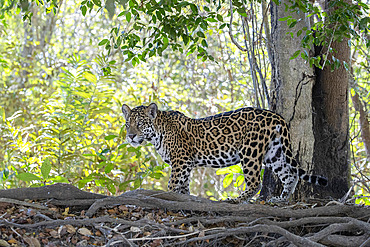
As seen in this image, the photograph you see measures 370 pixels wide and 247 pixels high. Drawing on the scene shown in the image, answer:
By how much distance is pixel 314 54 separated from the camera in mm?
7383

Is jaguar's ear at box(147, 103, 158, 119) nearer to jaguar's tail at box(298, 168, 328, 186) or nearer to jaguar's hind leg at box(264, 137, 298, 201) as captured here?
jaguar's hind leg at box(264, 137, 298, 201)

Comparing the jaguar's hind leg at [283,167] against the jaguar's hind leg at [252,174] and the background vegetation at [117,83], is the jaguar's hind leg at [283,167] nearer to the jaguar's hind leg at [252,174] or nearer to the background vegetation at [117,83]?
the jaguar's hind leg at [252,174]

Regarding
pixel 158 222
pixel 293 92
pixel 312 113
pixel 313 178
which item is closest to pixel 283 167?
pixel 313 178

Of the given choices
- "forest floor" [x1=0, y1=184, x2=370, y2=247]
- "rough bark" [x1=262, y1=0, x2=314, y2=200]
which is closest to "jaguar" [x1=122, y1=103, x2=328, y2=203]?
"rough bark" [x1=262, y1=0, x2=314, y2=200]

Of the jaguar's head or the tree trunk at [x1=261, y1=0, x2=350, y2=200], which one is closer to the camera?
the tree trunk at [x1=261, y1=0, x2=350, y2=200]

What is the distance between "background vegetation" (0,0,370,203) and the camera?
6965 millimetres

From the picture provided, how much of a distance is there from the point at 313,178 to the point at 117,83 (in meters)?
10.7

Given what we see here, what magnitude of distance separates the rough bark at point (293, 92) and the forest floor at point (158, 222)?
5.86 feet

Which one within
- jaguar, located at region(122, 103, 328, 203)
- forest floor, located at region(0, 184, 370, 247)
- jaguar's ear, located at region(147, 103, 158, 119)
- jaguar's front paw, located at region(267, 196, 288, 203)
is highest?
jaguar's ear, located at region(147, 103, 158, 119)

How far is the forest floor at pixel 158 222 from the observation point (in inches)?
183

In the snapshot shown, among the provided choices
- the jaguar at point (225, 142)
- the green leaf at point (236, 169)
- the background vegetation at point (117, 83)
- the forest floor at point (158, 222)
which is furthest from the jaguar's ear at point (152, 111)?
the forest floor at point (158, 222)

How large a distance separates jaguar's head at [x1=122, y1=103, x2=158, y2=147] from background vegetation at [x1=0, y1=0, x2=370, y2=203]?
0.25m

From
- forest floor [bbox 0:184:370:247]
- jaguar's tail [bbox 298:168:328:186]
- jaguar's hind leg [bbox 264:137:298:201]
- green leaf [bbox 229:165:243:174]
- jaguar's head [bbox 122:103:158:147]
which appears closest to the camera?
forest floor [bbox 0:184:370:247]

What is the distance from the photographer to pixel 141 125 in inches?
290
